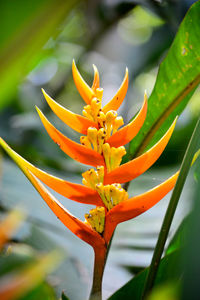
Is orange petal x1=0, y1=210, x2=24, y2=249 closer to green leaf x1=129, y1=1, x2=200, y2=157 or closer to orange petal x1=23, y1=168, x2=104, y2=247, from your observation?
orange petal x1=23, y1=168, x2=104, y2=247

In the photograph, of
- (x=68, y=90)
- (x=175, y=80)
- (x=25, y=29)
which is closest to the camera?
(x=25, y=29)

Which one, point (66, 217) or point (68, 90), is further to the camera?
point (68, 90)

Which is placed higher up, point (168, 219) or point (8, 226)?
point (8, 226)

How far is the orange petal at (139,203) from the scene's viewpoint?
38cm

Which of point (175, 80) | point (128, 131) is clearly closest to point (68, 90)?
point (175, 80)

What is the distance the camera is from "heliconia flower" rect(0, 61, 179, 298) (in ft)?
Result: 1.24

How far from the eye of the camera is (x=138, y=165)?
0.40m

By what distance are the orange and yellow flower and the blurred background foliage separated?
55 mm

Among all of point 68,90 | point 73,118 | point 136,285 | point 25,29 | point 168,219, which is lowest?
point 68,90

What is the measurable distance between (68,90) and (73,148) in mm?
1734

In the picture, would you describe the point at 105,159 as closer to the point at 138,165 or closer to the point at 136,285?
the point at 138,165

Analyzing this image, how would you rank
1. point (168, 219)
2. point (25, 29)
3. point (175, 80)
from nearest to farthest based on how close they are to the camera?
point (25, 29) → point (168, 219) → point (175, 80)

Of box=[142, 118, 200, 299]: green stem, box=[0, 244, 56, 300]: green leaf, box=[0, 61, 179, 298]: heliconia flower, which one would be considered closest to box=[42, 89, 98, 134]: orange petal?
box=[0, 61, 179, 298]: heliconia flower

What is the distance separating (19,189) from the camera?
1079 millimetres
